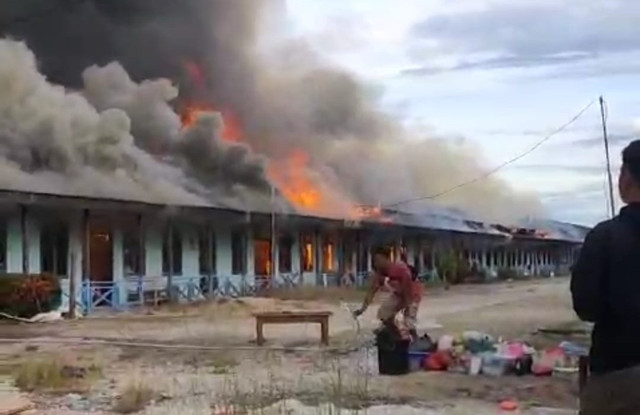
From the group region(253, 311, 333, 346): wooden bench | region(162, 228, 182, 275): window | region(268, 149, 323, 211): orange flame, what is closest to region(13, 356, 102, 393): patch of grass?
region(253, 311, 333, 346): wooden bench

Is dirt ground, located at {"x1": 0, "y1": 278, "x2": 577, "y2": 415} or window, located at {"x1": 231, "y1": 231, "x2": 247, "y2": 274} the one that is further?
A: window, located at {"x1": 231, "y1": 231, "x2": 247, "y2": 274}

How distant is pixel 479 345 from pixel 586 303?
7782mm

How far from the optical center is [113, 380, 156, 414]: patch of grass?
8.29 metres

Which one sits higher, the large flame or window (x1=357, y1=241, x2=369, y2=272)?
the large flame

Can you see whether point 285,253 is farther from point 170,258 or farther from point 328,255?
point 170,258

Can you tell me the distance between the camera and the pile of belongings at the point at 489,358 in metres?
10.1

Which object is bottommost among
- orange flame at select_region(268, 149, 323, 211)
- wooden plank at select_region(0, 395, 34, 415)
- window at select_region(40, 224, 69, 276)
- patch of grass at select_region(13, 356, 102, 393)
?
wooden plank at select_region(0, 395, 34, 415)

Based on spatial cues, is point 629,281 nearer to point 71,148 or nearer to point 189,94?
point 71,148

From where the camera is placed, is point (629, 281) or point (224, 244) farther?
point (224, 244)

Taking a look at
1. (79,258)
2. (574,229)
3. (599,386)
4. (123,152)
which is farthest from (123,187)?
(574,229)

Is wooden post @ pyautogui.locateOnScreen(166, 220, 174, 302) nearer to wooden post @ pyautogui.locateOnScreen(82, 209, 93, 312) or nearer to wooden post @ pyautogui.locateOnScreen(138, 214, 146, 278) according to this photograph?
wooden post @ pyautogui.locateOnScreen(138, 214, 146, 278)

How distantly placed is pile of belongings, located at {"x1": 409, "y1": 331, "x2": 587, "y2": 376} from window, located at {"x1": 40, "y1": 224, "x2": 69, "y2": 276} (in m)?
16.7

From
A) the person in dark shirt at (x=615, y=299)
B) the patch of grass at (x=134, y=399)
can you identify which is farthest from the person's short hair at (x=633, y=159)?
the patch of grass at (x=134, y=399)

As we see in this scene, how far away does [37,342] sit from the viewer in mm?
15297
